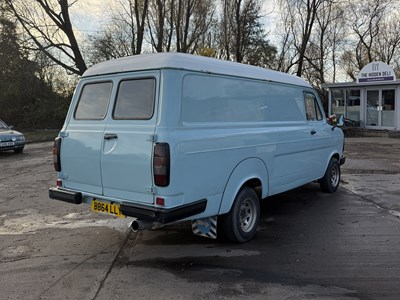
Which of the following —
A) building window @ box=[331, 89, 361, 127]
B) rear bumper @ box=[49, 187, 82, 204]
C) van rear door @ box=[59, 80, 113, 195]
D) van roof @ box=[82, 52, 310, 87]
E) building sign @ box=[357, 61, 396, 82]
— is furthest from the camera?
building window @ box=[331, 89, 361, 127]

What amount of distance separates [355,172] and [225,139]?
7046 millimetres

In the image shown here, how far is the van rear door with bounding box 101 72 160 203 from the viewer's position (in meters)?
4.19

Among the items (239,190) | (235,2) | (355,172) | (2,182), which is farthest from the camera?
(235,2)

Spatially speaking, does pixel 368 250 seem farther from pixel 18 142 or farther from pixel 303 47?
pixel 303 47

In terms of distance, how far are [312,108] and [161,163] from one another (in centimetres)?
393

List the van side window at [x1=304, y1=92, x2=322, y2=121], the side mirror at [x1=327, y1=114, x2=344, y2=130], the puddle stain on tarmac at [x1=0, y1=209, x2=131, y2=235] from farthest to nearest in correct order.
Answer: the side mirror at [x1=327, y1=114, x2=344, y2=130] < the van side window at [x1=304, y1=92, x2=322, y2=121] < the puddle stain on tarmac at [x1=0, y1=209, x2=131, y2=235]

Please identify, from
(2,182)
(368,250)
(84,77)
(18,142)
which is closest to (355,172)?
(368,250)

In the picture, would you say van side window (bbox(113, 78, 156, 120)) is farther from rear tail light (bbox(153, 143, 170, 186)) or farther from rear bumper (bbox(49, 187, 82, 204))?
rear bumper (bbox(49, 187, 82, 204))

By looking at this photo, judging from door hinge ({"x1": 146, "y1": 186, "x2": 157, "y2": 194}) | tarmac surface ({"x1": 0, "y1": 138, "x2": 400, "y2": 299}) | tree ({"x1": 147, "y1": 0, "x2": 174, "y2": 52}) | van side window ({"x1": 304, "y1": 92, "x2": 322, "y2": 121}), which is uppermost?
tree ({"x1": 147, "y1": 0, "x2": 174, "y2": 52})

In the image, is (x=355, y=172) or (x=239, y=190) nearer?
(x=239, y=190)

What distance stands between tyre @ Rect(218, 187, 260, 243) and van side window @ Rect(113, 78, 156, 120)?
162cm

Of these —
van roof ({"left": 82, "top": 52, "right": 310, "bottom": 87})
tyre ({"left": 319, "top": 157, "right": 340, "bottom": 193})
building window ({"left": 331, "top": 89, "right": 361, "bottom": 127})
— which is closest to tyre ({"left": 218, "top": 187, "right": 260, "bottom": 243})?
van roof ({"left": 82, "top": 52, "right": 310, "bottom": 87})

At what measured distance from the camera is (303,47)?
33.1 m

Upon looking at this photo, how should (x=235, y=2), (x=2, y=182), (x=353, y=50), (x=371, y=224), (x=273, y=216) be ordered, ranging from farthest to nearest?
Answer: (x=353, y=50) → (x=235, y=2) → (x=2, y=182) → (x=273, y=216) → (x=371, y=224)
